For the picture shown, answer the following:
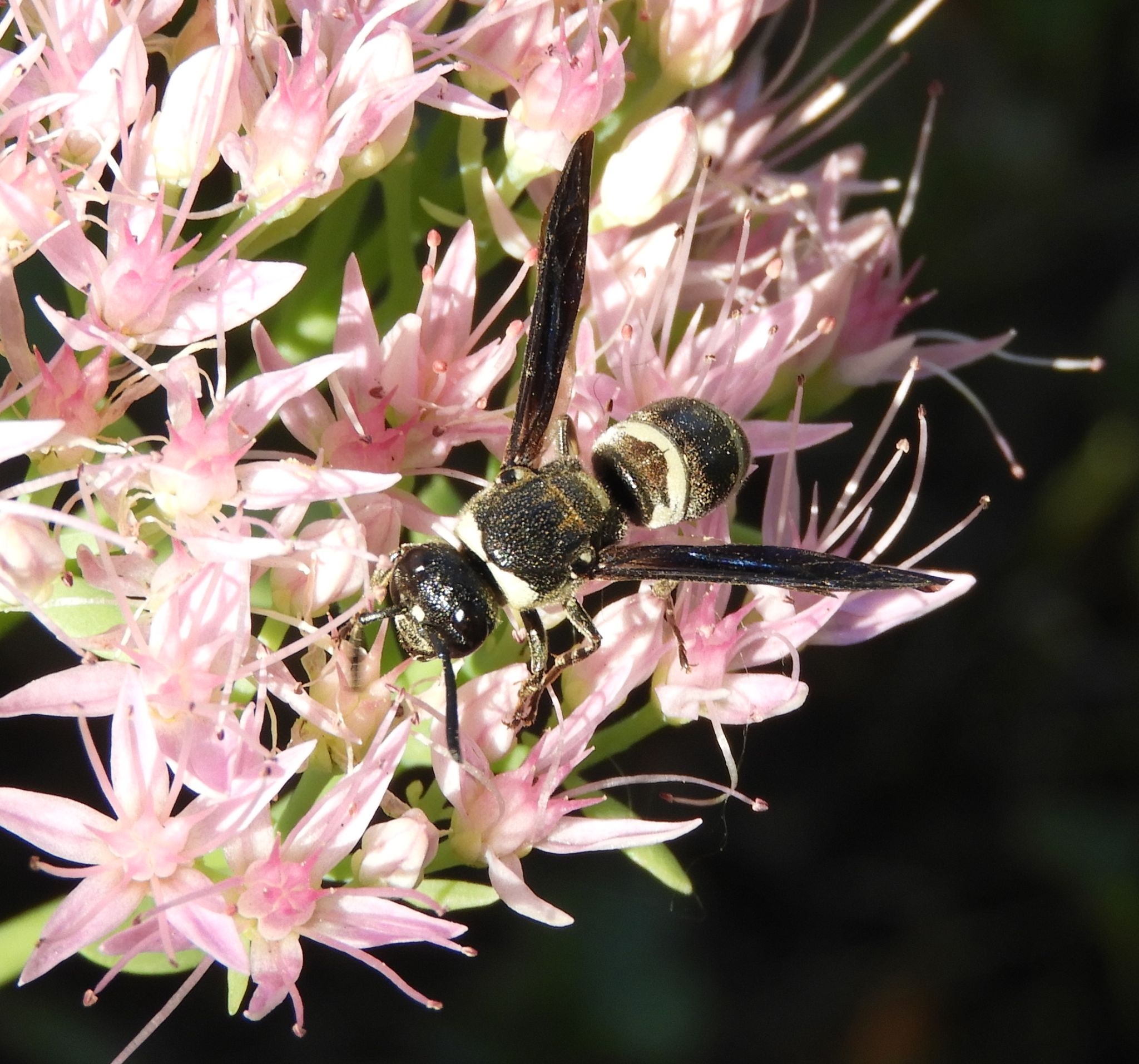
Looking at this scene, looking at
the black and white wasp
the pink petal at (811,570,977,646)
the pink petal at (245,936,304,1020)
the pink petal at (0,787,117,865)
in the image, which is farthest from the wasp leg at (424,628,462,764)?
the pink petal at (811,570,977,646)

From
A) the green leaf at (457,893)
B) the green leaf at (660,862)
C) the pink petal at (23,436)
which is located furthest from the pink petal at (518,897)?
the pink petal at (23,436)

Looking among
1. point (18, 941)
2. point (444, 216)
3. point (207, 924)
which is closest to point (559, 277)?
point (444, 216)

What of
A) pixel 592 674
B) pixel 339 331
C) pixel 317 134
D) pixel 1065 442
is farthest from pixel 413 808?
pixel 1065 442

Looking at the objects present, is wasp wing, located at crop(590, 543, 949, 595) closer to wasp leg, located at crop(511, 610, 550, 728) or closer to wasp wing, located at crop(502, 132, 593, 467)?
wasp leg, located at crop(511, 610, 550, 728)

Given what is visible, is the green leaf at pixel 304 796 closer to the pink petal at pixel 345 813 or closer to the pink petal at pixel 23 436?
the pink petal at pixel 345 813

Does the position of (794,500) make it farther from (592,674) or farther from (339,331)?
(339,331)
